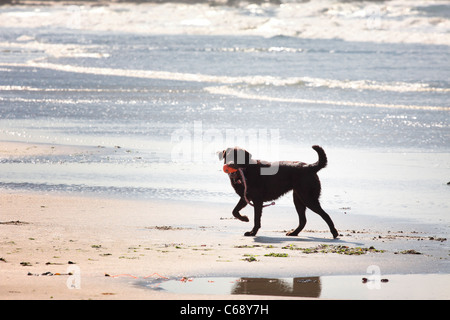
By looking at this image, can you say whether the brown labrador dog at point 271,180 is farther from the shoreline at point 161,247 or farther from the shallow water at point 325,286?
the shallow water at point 325,286

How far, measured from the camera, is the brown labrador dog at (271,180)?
1148cm

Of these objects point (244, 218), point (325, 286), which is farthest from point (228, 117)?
point (325, 286)

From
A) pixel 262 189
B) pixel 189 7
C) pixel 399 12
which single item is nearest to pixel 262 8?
pixel 189 7

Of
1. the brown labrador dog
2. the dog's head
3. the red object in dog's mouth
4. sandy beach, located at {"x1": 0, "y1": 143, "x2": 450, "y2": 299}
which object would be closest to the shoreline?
sandy beach, located at {"x1": 0, "y1": 143, "x2": 450, "y2": 299}

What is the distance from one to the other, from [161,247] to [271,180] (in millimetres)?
2074

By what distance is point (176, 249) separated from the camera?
10.1m

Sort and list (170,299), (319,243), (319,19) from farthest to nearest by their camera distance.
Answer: (319,19) → (319,243) → (170,299)

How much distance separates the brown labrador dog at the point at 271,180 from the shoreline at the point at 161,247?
1.46 ft

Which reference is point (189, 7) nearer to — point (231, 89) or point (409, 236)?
point (231, 89)

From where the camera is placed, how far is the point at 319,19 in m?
94.1

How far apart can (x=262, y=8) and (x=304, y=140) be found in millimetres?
92141

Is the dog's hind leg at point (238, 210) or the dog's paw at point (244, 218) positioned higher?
the dog's hind leg at point (238, 210)

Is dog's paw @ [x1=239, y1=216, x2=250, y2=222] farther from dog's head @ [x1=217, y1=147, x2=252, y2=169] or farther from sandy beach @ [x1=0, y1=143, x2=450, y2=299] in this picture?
dog's head @ [x1=217, y1=147, x2=252, y2=169]

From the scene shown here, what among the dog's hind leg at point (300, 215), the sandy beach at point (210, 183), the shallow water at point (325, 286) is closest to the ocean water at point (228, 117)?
the sandy beach at point (210, 183)
